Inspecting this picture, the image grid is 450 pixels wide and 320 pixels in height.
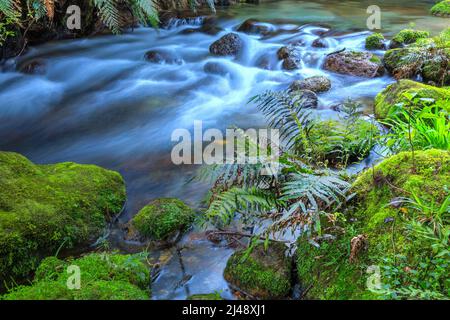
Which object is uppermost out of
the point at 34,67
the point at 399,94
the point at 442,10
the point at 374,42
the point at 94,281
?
the point at 442,10

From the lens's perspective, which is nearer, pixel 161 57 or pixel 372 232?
pixel 372 232

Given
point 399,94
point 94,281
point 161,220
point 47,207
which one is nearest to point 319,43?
point 399,94

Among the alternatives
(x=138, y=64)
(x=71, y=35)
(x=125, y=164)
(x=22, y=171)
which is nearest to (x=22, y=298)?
(x=22, y=171)

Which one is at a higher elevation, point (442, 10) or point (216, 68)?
point (442, 10)

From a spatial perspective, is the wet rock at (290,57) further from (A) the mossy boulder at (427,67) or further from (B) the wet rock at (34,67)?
(B) the wet rock at (34,67)

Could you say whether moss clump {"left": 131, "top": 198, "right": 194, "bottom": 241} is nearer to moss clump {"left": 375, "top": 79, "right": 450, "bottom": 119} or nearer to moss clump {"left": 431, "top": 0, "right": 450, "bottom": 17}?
moss clump {"left": 375, "top": 79, "right": 450, "bottom": 119}

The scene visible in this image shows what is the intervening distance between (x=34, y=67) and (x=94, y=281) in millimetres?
6773

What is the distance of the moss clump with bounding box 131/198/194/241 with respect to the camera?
3.40 m

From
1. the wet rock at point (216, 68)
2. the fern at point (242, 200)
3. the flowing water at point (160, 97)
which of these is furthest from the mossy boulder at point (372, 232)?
the wet rock at point (216, 68)

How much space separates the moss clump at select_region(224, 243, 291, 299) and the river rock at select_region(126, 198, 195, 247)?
0.72 m

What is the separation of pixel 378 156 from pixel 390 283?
2.48 m

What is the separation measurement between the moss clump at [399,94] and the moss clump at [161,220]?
2.78 m

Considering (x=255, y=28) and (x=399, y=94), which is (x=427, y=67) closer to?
(x=399, y=94)

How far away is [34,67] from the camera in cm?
810
